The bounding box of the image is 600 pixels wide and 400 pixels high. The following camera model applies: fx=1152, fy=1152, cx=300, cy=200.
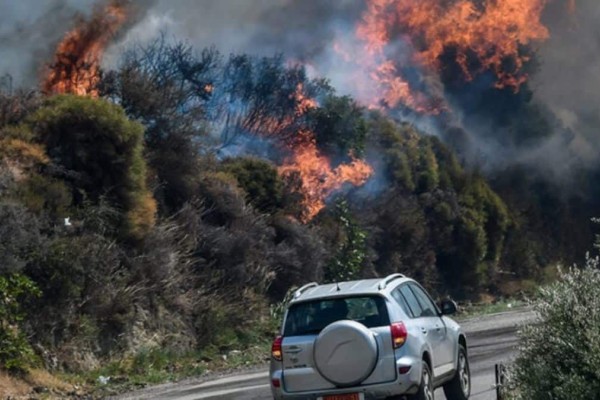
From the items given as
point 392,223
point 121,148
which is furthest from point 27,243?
point 392,223

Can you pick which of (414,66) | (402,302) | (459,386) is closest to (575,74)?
(414,66)

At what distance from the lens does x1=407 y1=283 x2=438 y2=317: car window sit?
1462 cm

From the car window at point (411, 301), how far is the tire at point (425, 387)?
2.69 ft

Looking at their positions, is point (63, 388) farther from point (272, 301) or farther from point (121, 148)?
point (272, 301)

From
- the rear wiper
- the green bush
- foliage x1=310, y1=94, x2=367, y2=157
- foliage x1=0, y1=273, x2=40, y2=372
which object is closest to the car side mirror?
the rear wiper

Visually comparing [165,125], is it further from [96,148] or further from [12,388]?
[12,388]

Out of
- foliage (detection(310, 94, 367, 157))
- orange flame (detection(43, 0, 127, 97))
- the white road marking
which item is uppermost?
orange flame (detection(43, 0, 127, 97))

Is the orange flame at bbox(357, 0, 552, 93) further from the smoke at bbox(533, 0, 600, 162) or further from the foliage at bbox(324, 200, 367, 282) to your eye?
the foliage at bbox(324, 200, 367, 282)

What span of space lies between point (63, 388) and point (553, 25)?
3617cm

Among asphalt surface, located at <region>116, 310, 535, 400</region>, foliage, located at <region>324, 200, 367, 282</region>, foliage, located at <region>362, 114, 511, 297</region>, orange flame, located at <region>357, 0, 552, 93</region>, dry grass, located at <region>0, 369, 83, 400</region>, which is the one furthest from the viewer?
orange flame, located at <region>357, 0, 552, 93</region>

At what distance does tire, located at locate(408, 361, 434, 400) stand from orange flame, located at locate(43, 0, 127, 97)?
2284 centimetres

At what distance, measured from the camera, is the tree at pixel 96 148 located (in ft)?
96.3

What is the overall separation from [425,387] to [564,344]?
148 inches

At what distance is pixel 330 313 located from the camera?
13344 millimetres
